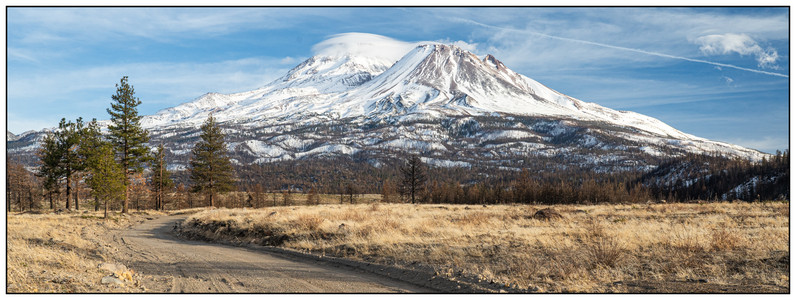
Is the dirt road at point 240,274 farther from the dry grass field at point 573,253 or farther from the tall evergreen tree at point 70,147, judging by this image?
the tall evergreen tree at point 70,147

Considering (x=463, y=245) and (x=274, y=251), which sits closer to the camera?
(x=463, y=245)

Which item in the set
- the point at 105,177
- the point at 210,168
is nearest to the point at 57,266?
the point at 105,177

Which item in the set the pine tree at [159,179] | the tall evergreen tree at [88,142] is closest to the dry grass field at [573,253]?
the tall evergreen tree at [88,142]

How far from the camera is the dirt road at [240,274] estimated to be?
1159 centimetres

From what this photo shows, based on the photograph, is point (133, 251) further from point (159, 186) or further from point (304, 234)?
A: point (159, 186)

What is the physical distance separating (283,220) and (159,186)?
46.1m

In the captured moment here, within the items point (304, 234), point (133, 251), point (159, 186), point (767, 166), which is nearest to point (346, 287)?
point (304, 234)

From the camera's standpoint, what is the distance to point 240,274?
13531mm

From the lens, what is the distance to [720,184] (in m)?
161

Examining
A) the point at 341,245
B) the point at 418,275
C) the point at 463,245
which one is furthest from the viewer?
the point at 341,245

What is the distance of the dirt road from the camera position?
11594mm

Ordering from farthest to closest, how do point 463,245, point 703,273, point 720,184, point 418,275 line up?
point 720,184 < point 463,245 < point 418,275 < point 703,273

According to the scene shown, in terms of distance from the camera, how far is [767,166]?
150 meters

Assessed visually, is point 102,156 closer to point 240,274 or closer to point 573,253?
point 240,274
